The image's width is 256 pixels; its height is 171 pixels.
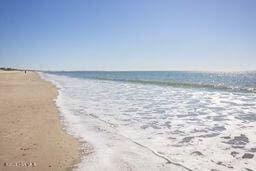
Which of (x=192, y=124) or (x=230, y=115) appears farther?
(x=230, y=115)

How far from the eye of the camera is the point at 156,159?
23.6 feet

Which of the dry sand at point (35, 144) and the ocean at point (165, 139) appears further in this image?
the ocean at point (165, 139)

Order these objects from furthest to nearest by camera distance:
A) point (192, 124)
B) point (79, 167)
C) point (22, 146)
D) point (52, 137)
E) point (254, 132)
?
point (192, 124) < point (254, 132) < point (52, 137) < point (22, 146) < point (79, 167)

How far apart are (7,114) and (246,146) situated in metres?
9.58

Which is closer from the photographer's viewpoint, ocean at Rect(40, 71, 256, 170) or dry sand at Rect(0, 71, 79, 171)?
dry sand at Rect(0, 71, 79, 171)

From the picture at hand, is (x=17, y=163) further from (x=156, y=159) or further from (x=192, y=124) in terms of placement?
(x=192, y=124)

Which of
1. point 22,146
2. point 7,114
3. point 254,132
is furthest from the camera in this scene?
Result: point 7,114

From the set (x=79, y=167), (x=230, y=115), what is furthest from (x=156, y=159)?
(x=230, y=115)

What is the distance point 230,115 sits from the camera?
14.0 m

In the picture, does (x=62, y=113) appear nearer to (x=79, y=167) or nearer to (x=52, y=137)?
(x=52, y=137)

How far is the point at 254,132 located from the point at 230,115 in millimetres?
3844

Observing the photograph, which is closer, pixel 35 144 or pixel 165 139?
pixel 35 144

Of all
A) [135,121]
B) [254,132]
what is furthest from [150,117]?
[254,132]

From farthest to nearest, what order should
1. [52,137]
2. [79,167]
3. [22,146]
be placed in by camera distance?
[52,137] < [22,146] < [79,167]
